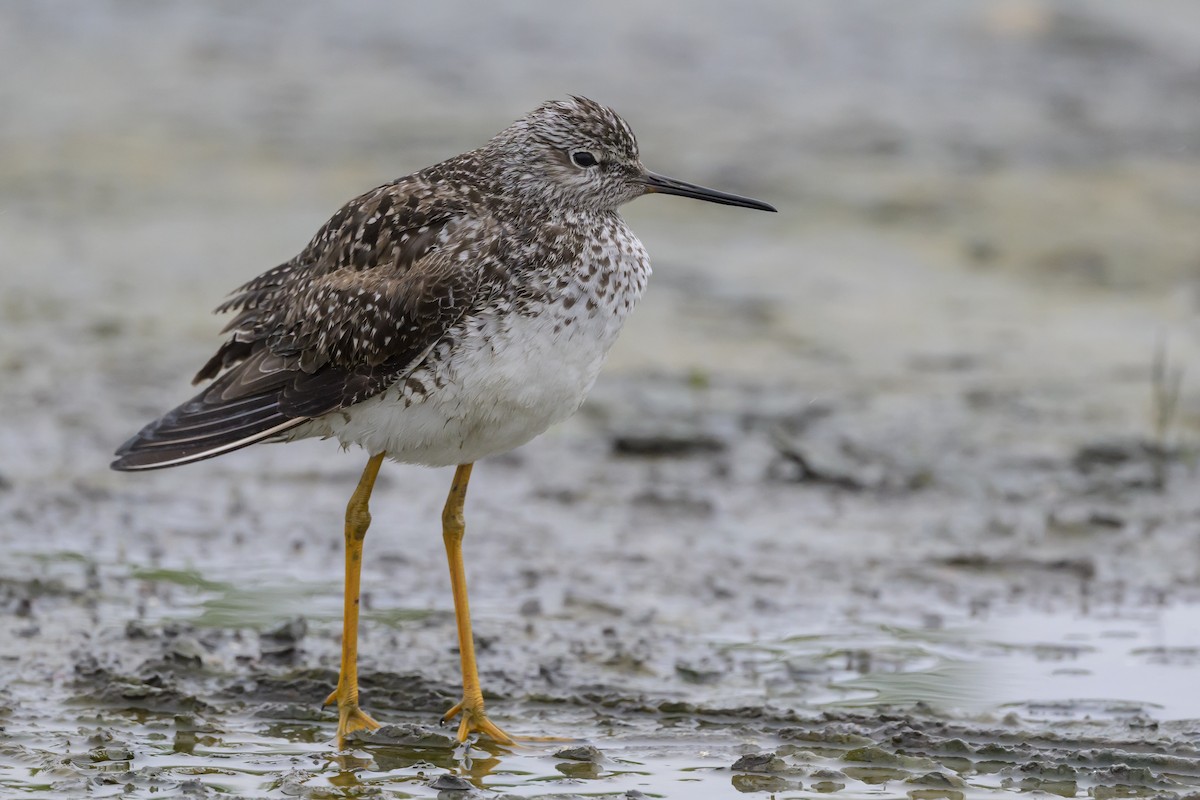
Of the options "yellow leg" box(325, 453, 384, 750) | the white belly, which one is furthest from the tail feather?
"yellow leg" box(325, 453, 384, 750)

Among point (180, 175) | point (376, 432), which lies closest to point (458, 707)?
point (376, 432)

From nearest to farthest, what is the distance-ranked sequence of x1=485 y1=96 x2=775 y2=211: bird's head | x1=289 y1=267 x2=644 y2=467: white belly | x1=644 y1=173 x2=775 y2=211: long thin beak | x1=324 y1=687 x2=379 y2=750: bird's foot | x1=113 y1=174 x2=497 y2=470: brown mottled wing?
x1=289 y1=267 x2=644 y2=467: white belly, x1=113 y1=174 x2=497 y2=470: brown mottled wing, x1=324 y1=687 x2=379 y2=750: bird's foot, x1=485 y1=96 x2=775 y2=211: bird's head, x1=644 y1=173 x2=775 y2=211: long thin beak

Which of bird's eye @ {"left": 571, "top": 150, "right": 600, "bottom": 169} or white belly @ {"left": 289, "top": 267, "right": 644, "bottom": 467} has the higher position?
bird's eye @ {"left": 571, "top": 150, "right": 600, "bottom": 169}

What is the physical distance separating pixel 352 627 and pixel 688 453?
3.56 metres

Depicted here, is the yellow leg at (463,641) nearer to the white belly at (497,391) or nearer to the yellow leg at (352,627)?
the yellow leg at (352,627)

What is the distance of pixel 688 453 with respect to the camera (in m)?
9.91

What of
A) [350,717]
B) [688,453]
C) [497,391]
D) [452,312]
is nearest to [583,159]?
[452,312]

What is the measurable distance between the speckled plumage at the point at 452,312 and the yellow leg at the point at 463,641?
16.9 inches

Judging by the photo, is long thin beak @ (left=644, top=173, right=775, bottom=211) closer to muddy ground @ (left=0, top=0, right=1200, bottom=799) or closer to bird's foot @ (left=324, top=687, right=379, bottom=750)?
muddy ground @ (left=0, top=0, right=1200, bottom=799)

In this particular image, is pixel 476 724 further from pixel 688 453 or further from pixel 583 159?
pixel 688 453

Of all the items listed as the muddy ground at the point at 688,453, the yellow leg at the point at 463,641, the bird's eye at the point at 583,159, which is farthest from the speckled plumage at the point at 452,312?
the muddy ground at the point at 688,453

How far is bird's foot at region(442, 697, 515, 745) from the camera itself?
257 inches

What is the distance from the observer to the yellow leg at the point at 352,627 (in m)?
6.55

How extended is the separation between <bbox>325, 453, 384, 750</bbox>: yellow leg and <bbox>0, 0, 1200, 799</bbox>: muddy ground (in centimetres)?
12
